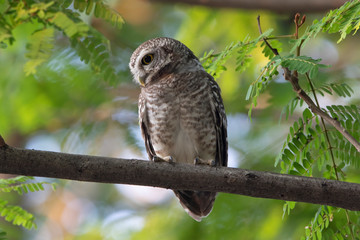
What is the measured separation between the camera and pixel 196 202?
3.67 metres

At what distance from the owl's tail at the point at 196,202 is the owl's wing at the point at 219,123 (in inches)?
11.3

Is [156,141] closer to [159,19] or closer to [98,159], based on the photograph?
[98,159]

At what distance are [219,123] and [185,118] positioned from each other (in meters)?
0.29

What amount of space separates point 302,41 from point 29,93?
3313mm

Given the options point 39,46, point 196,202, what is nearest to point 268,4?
point 196,202

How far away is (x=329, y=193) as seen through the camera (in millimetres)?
2230

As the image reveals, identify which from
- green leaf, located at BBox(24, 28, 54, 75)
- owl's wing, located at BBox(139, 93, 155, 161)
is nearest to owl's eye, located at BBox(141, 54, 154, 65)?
owl's wing, located at BBox(139, 93, 155, 161)

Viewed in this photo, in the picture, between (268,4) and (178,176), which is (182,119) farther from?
(268,4)

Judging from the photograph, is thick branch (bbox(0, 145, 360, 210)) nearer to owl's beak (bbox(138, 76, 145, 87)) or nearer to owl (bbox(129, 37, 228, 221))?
owl (bbox(129, 37, 228, 221))

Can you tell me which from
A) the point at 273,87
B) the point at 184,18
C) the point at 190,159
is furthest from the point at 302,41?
the point at 184,18

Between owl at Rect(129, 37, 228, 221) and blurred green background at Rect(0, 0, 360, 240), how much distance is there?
11.5 inches

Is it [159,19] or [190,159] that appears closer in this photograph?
[190,159]

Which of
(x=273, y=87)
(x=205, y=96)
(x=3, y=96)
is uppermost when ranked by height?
(x=273, y=87)

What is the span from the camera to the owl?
354cm
